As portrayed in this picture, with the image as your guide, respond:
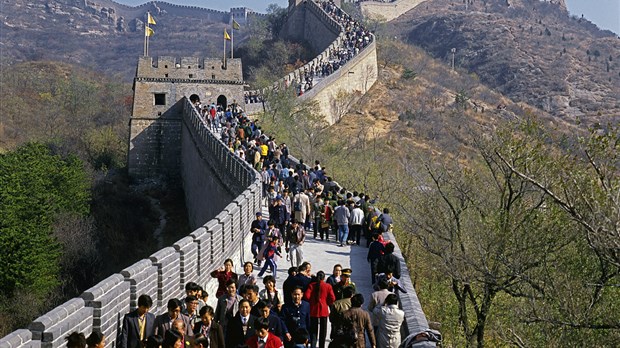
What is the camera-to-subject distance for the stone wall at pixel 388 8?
4272 inches

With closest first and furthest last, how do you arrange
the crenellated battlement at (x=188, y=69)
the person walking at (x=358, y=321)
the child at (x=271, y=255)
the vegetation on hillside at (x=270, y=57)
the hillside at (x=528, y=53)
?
the person walking at (x=358, y=321)
the child at (x=271, y=255)
the crenellated battlement at (x=188, y=69)
the vegetation on hillside at (x=270, y=57)
the hillside at (x=528, y=53)

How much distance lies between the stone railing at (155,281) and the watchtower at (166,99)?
1804 centimetres

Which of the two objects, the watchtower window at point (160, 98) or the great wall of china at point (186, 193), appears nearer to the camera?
the great wall of china at point (186, 193)

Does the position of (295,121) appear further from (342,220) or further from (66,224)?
(342,220)

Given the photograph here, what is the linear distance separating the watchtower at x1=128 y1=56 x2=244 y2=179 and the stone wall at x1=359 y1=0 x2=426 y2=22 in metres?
70.4

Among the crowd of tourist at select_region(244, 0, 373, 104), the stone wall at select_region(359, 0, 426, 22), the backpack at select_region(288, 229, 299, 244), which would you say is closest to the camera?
the backpack at select_region(288, 229, 299, 244)

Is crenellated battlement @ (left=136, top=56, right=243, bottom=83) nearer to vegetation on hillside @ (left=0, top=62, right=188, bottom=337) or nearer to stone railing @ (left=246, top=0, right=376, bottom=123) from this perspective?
stone railing @ (left=246, top=0, right=376, bottom=123)

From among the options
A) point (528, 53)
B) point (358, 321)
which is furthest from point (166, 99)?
point (528, 53)

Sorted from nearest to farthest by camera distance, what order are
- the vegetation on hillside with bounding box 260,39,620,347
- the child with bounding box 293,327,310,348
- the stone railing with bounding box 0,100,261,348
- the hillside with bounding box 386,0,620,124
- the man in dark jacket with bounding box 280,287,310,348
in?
the stone railing with bounding box 0,100,261,348, the child with bounding box 293,327,310,348, the man in dark jacket with bounding box 280,287,310,348, the vegetation on hillside with bounding box 260,39,620,347, the hillside with bounding box 386,0,620,124

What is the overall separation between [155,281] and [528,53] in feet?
317

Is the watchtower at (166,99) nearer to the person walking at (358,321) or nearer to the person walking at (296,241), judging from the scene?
the person walking at (296,241)

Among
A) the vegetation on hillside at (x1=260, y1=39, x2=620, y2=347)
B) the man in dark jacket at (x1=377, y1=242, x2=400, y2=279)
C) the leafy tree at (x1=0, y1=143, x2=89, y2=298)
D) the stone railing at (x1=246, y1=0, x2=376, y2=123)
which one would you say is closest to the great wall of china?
the stone railing at (x1=246, y1=0, x2=376, y2=123)

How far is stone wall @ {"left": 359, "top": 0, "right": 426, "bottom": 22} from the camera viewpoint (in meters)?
109

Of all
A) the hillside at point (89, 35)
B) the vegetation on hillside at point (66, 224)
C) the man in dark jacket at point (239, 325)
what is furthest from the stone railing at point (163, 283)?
the hillside at point (89, 35)
